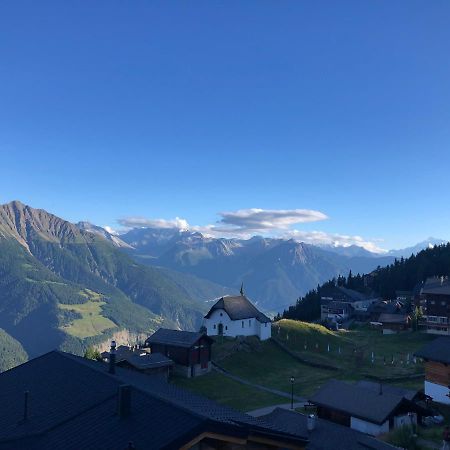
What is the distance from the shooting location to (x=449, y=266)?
160250mm

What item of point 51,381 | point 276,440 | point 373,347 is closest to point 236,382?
point 373,347

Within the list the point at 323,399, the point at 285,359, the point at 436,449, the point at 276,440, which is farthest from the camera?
the point at 285,359

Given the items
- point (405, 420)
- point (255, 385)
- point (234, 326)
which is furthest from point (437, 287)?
point (405, 420)

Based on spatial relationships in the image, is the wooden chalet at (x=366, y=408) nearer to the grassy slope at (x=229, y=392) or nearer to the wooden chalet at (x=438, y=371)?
the wooden chalet at (x=438, y=371)

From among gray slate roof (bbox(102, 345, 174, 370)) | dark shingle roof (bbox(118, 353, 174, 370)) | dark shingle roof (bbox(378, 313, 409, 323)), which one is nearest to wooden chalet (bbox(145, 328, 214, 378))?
gray slate roof (bbox(102, 345, 174, 370))

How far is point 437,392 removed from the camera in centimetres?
5309

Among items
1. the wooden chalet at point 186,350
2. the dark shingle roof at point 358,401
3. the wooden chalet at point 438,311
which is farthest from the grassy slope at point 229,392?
the wooden chalet at point 438,311

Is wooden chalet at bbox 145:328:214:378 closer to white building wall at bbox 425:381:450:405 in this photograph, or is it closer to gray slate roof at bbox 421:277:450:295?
white building wall at bbox 425:381:450:405

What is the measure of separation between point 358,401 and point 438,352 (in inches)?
540

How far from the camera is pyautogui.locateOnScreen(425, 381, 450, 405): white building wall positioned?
5209 centimetres

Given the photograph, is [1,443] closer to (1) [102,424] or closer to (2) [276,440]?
(1) [102,424]

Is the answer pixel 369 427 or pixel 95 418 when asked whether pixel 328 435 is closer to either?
pixel 369 427

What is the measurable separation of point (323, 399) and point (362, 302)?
11274cm

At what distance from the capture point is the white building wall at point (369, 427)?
4294cm
